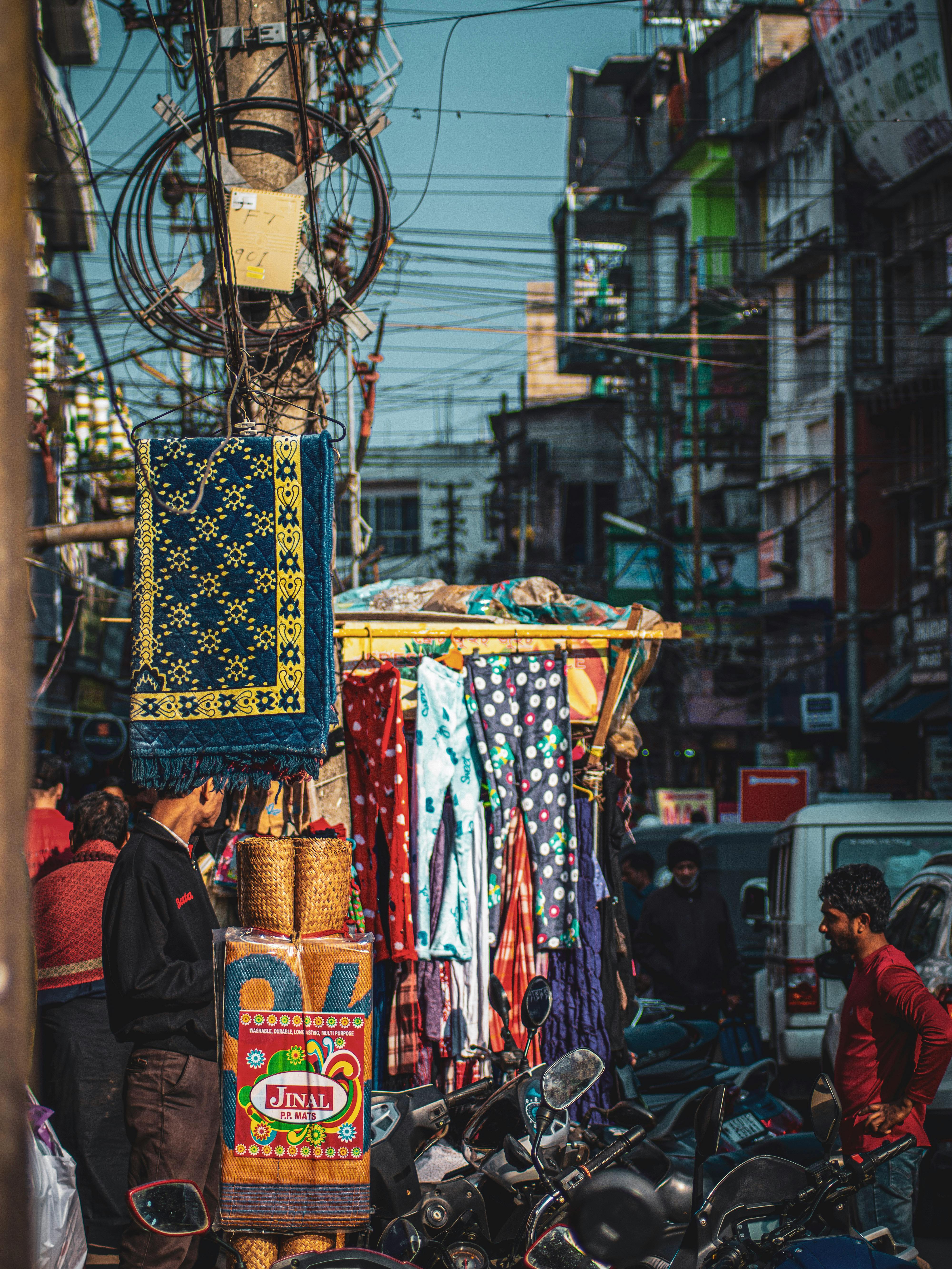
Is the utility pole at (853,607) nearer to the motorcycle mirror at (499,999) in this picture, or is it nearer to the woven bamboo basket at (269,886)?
the motorcycle mirror at (499,999)

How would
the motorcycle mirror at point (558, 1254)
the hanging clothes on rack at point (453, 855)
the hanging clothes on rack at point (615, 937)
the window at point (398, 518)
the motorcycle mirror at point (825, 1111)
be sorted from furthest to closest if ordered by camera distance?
the window at point (398, 518)
the hanging clothes on rack at point (615, 937)
the hanging clothes on rack at point (453, 855)
the motorcycle mirror at point (825, 1111)
the motorcycle mirror at point (558, 1254)

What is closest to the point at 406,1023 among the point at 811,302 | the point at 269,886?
the point at 269,886

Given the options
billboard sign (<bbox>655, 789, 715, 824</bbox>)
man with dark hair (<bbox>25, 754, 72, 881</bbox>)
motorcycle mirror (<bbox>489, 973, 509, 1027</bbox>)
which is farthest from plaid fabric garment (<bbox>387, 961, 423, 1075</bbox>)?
billboard sign (<bbox>655, 789, 715, 824</bbox>)

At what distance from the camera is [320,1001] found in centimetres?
387

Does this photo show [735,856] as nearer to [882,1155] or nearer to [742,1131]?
[742,1131]

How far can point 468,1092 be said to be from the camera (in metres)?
4.38

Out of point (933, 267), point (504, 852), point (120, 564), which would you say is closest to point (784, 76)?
point (933, 267)

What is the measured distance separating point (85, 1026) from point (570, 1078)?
8.64 feet

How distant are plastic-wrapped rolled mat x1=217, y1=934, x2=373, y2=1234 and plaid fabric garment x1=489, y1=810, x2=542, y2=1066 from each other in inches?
73.0

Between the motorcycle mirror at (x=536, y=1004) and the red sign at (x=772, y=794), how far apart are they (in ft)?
39.8

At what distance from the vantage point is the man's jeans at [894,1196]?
4.19 m

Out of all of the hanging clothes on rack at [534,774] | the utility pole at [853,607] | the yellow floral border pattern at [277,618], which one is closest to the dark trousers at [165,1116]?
the yellow floral border pattern at [277,618]

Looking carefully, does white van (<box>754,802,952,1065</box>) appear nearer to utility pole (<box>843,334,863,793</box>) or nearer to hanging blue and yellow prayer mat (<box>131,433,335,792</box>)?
hanging blue and yellow prayer mat (<box>131,433,335,792</box>)

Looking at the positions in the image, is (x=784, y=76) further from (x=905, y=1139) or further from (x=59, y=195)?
(x=905, y=1139)
